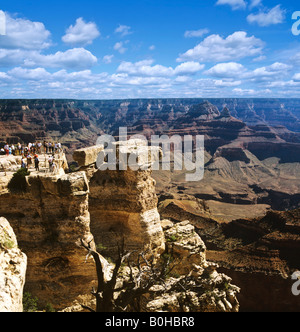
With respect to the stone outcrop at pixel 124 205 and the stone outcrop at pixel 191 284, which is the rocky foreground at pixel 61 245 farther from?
the stone outcrop at pixel 124 205

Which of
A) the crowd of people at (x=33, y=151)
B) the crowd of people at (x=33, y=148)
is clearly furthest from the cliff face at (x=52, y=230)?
the crowd of people at (x=33, y=148)

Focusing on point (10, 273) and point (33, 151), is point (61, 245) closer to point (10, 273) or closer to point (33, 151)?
point (10, 273)

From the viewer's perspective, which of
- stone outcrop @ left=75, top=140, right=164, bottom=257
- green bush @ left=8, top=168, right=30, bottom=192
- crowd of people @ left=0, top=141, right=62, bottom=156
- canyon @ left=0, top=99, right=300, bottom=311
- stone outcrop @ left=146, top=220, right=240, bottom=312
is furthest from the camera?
crowd of people @ left=0, top=141, right=62, bottom=156

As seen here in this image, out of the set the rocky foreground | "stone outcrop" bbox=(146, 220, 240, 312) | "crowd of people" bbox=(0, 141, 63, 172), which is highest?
"crowd of people" bbox=(0, 141, 63, 172)

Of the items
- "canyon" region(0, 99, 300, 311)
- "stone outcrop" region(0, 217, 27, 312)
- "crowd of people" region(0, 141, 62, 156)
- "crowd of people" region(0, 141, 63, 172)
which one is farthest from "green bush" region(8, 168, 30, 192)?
"stone outcrop" region(0, 217, 27, 312)

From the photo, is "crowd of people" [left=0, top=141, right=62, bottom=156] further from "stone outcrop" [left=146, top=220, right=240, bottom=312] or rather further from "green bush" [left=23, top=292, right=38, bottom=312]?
"stone outcrop" [left=146, top=220, right=240, bottom=312]

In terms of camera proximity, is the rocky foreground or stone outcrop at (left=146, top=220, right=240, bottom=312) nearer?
the rocky foreground

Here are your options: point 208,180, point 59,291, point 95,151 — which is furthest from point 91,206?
point 208,180
